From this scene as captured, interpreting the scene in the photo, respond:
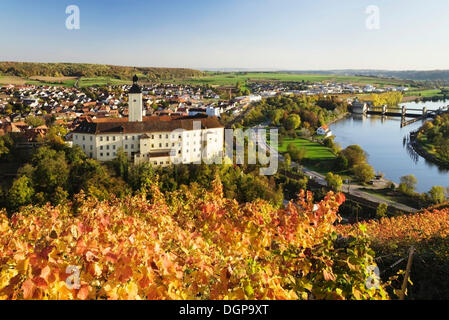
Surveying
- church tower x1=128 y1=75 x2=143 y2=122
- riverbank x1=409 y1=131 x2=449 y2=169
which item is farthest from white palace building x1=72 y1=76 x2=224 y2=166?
riverbank x1=409 y1=131 x2=449 y2=169

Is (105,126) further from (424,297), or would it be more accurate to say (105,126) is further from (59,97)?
(59,97)

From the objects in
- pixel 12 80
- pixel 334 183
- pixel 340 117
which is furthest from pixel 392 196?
pixel 12 80

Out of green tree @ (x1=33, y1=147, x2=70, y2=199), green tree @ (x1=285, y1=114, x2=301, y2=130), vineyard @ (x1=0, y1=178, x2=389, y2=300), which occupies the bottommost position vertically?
green tree @ (x1=33, y1=147, x2=70, y2=199)

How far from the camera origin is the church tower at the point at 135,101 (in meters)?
15.2

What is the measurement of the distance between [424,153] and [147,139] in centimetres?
1736

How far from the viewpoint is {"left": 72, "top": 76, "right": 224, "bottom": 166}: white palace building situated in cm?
1394

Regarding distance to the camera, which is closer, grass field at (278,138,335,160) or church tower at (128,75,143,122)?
church tower at (128,75,143,122)

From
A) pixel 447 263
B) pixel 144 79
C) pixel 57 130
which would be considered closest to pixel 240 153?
pixel 57 130

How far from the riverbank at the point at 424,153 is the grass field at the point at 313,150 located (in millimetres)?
5853

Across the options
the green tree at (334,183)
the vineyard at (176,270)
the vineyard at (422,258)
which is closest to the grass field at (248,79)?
the green tree at (334,183)

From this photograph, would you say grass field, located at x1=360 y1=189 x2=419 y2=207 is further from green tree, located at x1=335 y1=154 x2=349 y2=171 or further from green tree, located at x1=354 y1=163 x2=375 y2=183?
green tree, located at x1=335 y1=154 x2=349 y2=171
